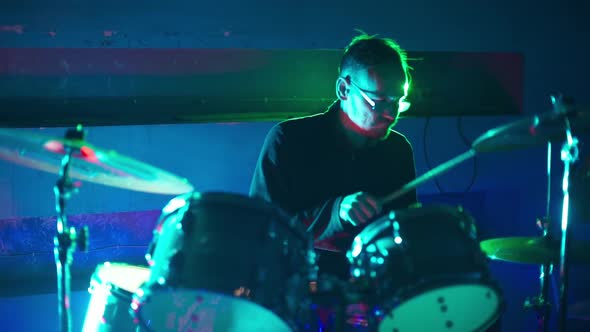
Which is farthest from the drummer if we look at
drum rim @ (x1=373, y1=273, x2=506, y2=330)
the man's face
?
drum rim @ (x1=373, y1=273, x2=506, y2=330)

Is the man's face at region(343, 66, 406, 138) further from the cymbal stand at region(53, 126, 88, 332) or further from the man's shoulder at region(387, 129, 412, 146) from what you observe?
the cymbal stand at region(53, 126, 88, 332)

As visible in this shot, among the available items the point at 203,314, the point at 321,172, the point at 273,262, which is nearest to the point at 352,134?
the point at 321,172

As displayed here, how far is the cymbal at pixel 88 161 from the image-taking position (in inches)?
78.8

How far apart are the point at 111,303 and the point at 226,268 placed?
28.7 inches

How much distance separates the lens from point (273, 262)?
2029mm

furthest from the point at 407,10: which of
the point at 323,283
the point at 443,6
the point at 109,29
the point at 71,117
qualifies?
the point at 323,283

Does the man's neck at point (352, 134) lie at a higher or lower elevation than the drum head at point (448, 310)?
higher

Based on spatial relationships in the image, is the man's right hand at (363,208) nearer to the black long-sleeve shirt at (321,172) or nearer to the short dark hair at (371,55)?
the black long-sleeve shirt at (321,172)

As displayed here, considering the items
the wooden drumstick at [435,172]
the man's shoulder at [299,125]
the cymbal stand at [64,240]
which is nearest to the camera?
the cymbal stand at [64,240]

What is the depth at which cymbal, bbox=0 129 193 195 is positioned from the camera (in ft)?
6.57

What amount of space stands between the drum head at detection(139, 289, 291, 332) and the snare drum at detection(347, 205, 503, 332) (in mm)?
325

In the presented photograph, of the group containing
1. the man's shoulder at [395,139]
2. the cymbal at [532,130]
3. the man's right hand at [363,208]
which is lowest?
the man's right hand at [363,208]

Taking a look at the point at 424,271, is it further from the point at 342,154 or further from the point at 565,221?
the point at 342,154

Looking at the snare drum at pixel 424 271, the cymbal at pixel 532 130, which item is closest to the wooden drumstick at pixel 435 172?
the cymbal at pixel 532 130
